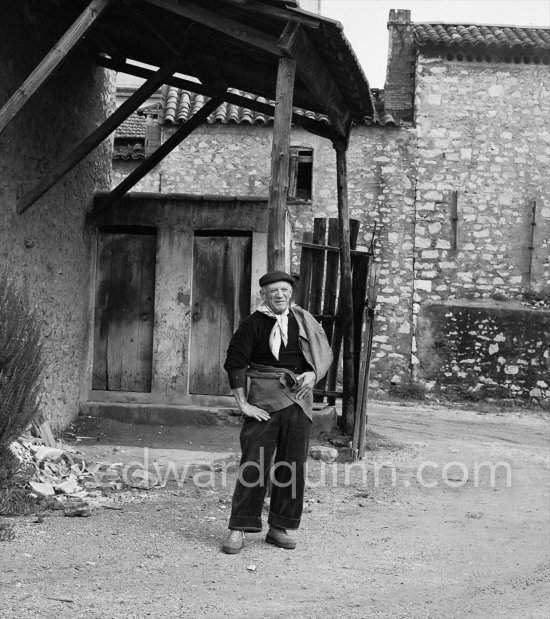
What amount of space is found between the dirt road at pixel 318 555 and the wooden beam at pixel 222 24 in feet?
11.0

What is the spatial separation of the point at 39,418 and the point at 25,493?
1550 millimetres

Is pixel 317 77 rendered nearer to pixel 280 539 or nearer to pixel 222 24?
pixel 222 24

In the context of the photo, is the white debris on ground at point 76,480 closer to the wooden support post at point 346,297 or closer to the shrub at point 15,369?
the shrub at point 15,369

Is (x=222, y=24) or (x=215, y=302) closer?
(x=222, y=24)

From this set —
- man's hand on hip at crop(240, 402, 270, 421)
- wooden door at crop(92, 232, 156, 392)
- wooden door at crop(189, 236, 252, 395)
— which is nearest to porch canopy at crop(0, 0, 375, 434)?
wooden door at crop(92, 232, 156, 392)

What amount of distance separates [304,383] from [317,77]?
3.33m

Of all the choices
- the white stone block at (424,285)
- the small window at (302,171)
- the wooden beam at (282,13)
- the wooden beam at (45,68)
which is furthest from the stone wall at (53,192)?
the white stone block at (424,285)

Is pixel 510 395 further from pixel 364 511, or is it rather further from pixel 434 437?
pixel 364 511

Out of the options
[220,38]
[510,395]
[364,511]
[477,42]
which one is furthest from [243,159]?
[364,511]

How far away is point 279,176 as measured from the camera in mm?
6480

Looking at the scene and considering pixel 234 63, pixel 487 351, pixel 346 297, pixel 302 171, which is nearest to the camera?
pixel 234 63

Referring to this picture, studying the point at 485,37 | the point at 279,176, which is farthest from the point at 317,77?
the point at 485,37

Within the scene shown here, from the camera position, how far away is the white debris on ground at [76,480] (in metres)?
5.88

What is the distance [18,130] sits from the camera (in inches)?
293
